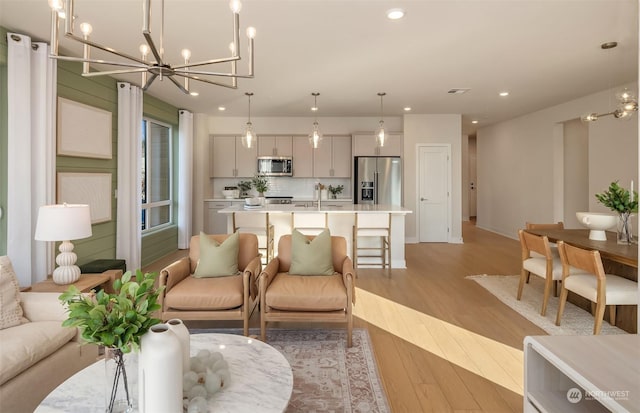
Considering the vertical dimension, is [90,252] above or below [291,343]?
above

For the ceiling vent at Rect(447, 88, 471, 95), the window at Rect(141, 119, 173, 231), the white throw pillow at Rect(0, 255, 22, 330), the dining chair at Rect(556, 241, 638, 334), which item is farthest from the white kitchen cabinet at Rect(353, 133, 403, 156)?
the white throw pillow at Rect(0, 255, 22, 330)

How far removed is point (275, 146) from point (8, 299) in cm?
601

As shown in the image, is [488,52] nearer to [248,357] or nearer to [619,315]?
[619,315]

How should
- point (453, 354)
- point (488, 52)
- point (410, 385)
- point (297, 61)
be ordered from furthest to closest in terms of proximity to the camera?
point (297, 61) → point (488, 52) → point (453, 354) → point (410, 385)

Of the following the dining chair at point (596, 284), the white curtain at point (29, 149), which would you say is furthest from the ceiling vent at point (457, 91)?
the white curtain at point (29, 149)

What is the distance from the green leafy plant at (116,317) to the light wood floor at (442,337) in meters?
1.55

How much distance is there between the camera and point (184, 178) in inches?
274

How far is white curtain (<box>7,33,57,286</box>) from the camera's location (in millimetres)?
3361

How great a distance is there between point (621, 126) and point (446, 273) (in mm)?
3490

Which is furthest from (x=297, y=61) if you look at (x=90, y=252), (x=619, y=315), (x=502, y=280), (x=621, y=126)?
(x=621, y=126)

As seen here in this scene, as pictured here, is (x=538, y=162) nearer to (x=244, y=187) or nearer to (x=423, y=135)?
(x=423, y=135)

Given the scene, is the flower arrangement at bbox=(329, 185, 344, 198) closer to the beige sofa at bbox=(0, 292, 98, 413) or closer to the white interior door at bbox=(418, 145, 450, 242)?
the white interior door at bbox=(418, 145, 450, 242)

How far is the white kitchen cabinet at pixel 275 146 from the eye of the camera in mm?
7852

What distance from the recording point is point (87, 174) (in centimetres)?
441
